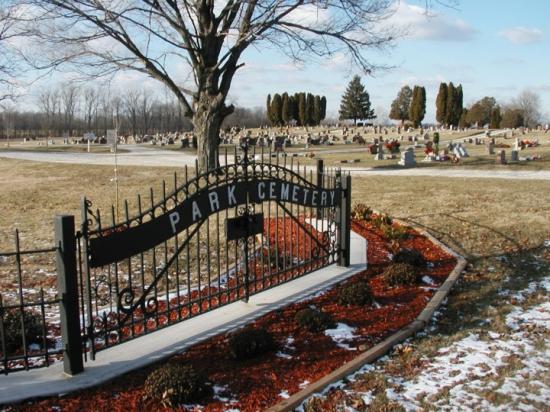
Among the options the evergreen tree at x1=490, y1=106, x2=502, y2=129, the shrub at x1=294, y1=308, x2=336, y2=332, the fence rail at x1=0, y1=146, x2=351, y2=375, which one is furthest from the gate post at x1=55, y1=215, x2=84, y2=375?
the evergreen tree at x1=490, y1=106, x2=502, y2=129

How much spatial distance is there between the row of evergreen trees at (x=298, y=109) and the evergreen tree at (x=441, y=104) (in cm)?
2354

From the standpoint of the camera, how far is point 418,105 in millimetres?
77750

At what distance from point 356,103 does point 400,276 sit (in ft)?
323

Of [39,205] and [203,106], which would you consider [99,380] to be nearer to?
[39,205]

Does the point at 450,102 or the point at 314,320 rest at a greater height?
the point at 450,102

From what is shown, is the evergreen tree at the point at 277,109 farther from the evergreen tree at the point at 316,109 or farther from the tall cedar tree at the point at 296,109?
the evergreen tree at the point at 316,109

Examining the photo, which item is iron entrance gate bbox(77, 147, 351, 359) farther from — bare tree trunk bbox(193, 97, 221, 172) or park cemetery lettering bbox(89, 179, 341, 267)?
bare tree trunk bbox(193, 97, 221, 172)

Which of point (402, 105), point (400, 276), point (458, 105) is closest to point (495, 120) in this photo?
point (458, 105)

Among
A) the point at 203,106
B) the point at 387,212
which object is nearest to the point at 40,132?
the point at 203,106

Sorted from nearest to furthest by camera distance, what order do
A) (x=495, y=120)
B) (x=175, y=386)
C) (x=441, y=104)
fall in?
(x=175, y=386), (x=441, y=104), (x=495, y=120)

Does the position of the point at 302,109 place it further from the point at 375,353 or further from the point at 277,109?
the point at 375,353

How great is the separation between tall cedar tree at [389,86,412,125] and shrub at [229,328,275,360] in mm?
97865

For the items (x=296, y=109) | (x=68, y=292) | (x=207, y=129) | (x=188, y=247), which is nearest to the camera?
(x=68, y=292)

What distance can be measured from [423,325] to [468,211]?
7878 mm
